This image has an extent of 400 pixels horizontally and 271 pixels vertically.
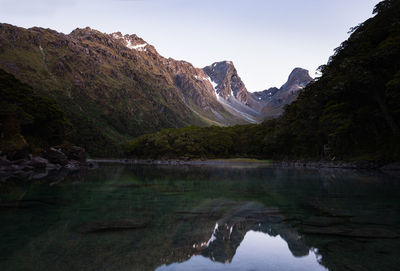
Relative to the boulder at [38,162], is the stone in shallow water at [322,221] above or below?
above

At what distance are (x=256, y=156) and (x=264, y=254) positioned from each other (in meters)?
128

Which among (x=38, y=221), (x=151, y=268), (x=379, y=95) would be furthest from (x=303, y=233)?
(x=379, y=95)

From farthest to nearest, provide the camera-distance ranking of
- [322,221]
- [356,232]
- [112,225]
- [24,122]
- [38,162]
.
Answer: [24,122]
[38,162]
[322,221]
[112,225]
[356,232]

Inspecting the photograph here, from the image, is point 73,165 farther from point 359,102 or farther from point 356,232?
point 356,232

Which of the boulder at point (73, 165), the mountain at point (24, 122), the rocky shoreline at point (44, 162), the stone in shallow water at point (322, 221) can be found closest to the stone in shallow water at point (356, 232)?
the stone in shallow water at point (322, 221)

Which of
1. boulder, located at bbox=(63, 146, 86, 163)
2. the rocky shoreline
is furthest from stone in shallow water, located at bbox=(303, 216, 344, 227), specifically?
boulder, located at bbox=(63, 146, 86, 163)

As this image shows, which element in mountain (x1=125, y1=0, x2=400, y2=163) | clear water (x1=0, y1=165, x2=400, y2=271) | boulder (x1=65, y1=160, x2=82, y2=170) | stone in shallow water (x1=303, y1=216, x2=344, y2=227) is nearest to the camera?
clear water (x1=0, y1=165, x2=400, y2=271)

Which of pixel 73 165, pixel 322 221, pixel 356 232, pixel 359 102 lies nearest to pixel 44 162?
pixel 73 165

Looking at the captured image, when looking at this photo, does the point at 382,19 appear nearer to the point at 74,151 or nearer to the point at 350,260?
the point at 350,260

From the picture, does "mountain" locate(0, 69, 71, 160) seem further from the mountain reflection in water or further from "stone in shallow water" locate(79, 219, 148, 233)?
the mountain reflection in water

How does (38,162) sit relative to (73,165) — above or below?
above

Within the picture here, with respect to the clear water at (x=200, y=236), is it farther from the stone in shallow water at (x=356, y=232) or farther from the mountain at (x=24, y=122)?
the mountain at (x=24, y=122)

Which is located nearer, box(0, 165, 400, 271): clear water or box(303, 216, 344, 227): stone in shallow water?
box(0, 165, 400, 271): clear water

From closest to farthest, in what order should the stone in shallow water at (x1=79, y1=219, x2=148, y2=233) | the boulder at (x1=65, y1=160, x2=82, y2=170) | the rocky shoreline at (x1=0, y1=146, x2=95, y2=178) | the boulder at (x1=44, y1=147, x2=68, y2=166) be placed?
the stone in shallow water at (x1=79, y1=219, x2=148, y2=233) → the rocky shoreline at (x1=0, y1=146, x2=95, y2=178) → the boulder at (x1=44, y1=147, x2=68, y2=166) → the boulder at (x1=65, y1=160, x2=82, y2=170)
